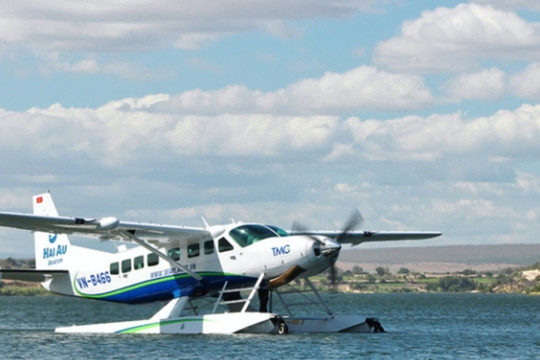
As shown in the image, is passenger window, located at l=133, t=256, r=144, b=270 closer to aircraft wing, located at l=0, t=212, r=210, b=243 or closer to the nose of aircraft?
aircraft wing, located at l=0, t=212, r=210, b=243

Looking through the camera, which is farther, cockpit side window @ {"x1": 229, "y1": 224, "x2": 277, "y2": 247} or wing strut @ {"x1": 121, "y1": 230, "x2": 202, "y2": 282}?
wing strut @ {"x1": 121, "y1": 230, "x2": 202, "y2": 282}

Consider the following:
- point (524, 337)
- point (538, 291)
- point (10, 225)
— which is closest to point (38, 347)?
point (10, 225)

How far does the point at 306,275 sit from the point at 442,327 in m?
16.4

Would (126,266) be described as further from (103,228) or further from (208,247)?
(103,228)

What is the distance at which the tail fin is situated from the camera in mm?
45781

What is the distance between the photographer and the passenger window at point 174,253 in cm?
4128

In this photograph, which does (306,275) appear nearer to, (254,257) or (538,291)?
(254,257)

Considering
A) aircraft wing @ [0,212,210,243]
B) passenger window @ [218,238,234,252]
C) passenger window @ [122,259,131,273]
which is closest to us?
aircraft wing @ [0,212,210,243]

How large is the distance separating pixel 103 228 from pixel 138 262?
4.56 meters

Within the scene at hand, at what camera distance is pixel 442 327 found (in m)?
53.9

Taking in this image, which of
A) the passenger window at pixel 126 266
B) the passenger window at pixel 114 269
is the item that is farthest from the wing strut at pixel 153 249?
the passenger window at pixel 114 269

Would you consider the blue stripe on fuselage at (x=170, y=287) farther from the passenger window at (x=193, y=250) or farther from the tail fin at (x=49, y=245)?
the tail fin at (x=49, y=245)

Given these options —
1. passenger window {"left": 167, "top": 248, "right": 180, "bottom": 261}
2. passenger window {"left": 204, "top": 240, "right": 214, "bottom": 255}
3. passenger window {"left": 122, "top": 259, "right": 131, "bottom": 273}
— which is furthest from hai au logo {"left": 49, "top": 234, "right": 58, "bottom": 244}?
passenger window {"left": 204, "top": 240, "right": 214, "bottom": 255}

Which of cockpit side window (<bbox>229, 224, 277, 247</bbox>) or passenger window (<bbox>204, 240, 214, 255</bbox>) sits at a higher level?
cockpit side window (<bbox>229, 224, 277, 247</bbox>)
